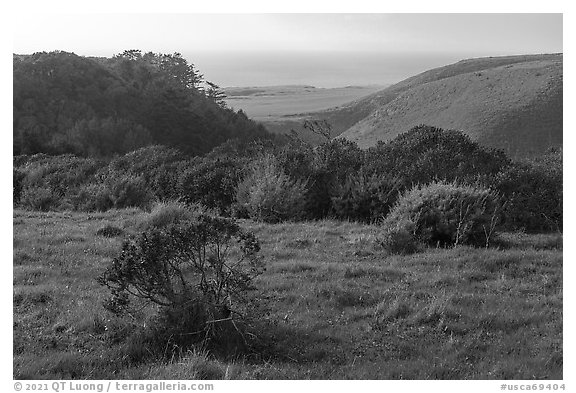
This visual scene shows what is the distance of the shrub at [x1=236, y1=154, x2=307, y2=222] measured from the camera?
11.9m

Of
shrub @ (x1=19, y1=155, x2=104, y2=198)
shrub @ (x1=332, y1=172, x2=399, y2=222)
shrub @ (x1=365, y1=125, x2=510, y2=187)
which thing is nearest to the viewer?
shrub @ (x1=332, y1=172, x2=399, y2=222)

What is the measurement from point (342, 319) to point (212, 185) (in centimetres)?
911

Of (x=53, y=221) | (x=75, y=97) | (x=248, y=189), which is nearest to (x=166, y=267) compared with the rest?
(x=53, y=221)

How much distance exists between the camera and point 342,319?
5586mm

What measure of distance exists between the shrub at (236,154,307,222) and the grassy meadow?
3.29 metres

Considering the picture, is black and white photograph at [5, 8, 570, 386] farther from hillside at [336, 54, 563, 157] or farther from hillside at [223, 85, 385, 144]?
hillside at [223, 85, 385, 144]

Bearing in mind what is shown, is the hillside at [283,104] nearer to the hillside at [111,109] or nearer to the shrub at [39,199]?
the hillside at [111,109]

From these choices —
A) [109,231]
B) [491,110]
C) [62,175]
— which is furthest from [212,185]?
[491,110]

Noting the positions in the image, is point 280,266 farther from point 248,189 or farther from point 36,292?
point 248,189

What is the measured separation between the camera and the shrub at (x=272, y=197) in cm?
1185

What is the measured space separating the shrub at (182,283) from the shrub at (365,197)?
267 inches

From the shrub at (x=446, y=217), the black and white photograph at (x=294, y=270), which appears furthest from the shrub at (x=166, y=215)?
the shrub at (x=446, y=217)

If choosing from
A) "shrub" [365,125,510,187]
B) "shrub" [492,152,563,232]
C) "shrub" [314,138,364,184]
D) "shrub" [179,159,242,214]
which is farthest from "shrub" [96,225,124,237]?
"shrub" [492,152,563,232]

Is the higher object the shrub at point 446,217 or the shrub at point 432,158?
the shrub at point 432,158
